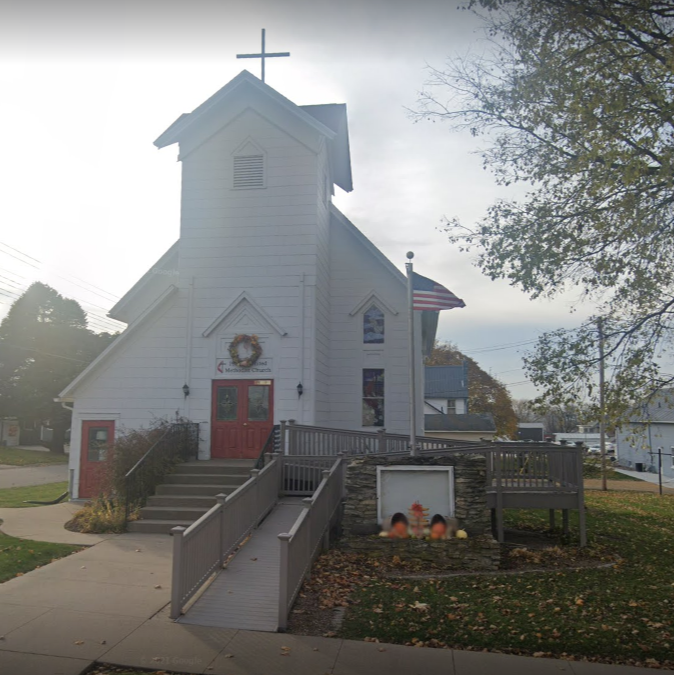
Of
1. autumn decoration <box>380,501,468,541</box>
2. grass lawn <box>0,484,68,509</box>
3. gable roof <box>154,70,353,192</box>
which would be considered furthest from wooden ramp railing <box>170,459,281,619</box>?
gable roof <box>154,70,353,192</box>

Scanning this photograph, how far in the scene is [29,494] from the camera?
789 inches

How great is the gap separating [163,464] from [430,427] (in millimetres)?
31183

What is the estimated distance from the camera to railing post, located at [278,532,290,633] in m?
7.09

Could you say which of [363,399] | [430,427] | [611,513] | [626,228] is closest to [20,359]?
[430,427]

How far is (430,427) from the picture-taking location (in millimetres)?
43219

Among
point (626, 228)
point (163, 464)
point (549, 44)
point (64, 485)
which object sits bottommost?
point (64, 485)

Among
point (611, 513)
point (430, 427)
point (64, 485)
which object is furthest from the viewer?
point (430, 427)

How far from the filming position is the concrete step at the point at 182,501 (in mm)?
12773

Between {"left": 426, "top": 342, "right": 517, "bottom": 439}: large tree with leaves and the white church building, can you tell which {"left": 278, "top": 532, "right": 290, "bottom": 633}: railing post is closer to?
the white church building

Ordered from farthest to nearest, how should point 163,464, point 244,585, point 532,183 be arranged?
1. point 163,464
2. point 532,183
3. point 244,585

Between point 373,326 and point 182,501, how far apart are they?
843 centimetres

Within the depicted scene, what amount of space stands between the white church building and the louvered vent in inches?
1.1

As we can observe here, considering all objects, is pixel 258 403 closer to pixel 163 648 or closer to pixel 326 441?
pixel 326 441

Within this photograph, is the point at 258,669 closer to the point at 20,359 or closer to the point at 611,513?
the point at 611,513
